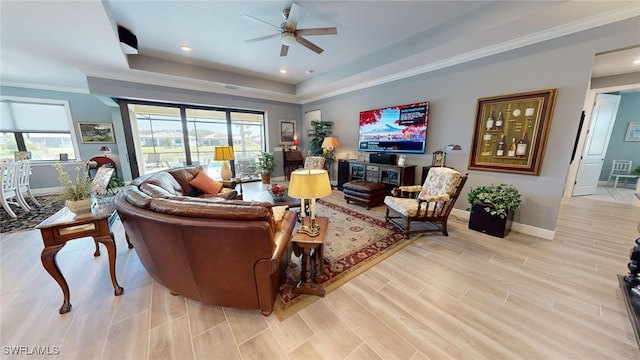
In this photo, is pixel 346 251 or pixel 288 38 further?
pixel 288 38

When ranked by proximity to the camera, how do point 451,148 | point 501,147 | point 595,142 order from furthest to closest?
point 595,142
point 451,148
point 501,147

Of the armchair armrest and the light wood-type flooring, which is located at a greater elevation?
the armchair armrest

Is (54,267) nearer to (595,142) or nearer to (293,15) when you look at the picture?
(293,15)

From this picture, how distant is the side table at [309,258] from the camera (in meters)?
1.62

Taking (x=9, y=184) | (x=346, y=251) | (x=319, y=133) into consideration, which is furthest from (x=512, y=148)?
(x=9, y=184)

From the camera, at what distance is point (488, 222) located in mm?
2865

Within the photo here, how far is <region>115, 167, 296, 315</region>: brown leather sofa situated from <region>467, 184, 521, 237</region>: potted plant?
2.88 meters

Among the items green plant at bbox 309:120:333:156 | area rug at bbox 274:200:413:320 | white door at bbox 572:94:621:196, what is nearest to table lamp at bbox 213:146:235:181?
area rug at bbox 274:200:413:320

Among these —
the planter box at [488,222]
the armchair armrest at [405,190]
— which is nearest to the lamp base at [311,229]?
the armchair armrest at [405,190]

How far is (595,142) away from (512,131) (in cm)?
367

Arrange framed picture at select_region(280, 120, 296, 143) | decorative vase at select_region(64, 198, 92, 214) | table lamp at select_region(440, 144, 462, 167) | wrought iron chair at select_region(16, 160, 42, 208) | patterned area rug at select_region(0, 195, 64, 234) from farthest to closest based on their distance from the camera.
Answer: framed picture at select_region(280, 120, 296, 143) → wrought iron chair at select_region(16, 160, 42, 208) → table lamp at select_region(440, 144, 462, 167) → patterned area rug at select_region(0, 195, 64, 234) → decorative vase at select_region(64, 198, 92, 214)

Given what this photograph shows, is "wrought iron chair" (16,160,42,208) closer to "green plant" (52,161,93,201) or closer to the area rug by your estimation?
"green plant" (52,161,93,201)

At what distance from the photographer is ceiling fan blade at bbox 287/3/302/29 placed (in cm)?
222

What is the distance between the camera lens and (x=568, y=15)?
2207 mm
